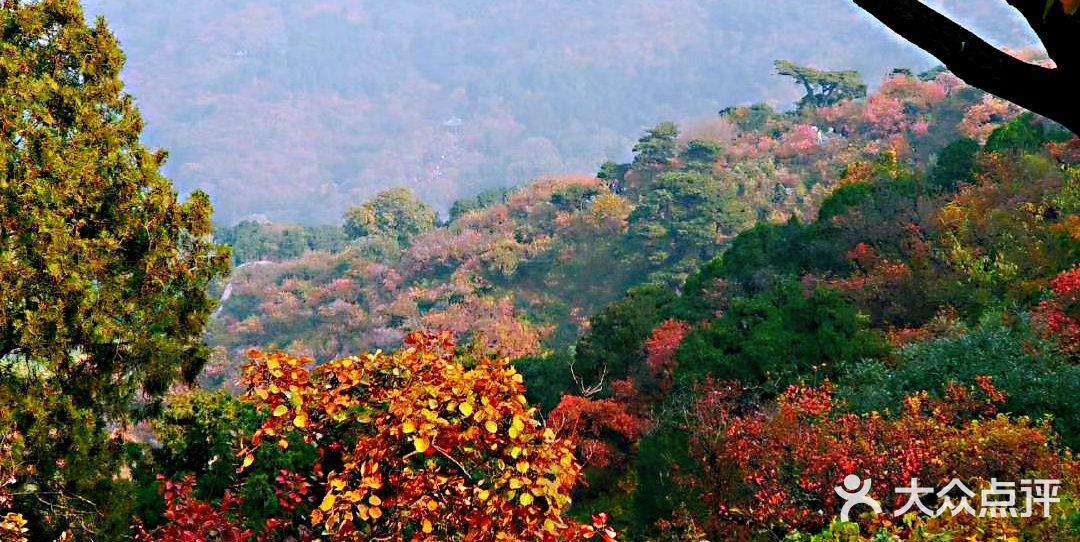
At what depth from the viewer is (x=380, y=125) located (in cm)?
19212

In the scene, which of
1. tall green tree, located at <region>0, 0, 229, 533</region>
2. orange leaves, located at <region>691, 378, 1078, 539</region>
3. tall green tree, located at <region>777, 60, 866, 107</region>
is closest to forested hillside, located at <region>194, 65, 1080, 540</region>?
orange leaves, located at <region>691, 378, 1078, 539</region>

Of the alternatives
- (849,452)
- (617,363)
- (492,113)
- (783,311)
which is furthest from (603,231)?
(492,113)

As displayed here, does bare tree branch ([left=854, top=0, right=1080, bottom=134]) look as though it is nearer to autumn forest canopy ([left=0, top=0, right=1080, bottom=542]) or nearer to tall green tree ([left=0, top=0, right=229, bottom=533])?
autumn forest canopy ([left=0, top=0, right=1080, bottom=542])

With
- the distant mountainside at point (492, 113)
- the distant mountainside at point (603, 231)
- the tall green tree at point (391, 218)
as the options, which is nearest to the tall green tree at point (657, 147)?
the distant mountainside at point (603, 231)

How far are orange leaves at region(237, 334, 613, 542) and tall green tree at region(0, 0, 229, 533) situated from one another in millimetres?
4623

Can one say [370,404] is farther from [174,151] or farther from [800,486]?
[174,151]

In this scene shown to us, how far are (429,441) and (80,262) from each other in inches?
233

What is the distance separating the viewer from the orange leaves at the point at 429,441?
14.2 ft

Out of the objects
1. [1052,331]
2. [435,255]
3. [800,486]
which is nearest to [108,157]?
[800,486]

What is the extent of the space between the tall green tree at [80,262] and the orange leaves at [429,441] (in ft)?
15.2

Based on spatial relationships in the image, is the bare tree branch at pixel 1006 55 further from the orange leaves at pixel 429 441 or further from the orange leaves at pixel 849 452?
Result: the orange leaves at pixel 849 452

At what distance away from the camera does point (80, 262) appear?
8.73 metres

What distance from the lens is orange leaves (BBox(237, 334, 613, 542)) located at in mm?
4332

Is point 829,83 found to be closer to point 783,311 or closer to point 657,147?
point 657,147
